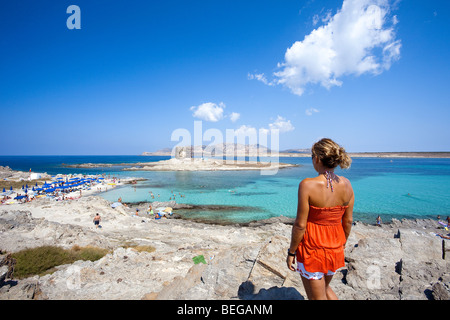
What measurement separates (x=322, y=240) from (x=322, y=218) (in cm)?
25

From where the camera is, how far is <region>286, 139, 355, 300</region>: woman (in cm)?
Answer: 222

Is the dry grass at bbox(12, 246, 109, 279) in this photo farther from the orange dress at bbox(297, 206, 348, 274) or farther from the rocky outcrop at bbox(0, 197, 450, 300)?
the orange dress at bbox(297, 206, 348, 274)

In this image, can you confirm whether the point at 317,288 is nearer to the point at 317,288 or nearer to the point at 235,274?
the point at 317,288

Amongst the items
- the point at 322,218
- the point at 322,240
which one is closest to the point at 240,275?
the point at 322,240

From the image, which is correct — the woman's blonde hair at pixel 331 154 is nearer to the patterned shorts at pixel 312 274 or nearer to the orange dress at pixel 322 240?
the orange dress at pixel 322 240

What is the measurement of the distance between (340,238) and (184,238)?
39.3 ft

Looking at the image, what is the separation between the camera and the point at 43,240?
9102mm

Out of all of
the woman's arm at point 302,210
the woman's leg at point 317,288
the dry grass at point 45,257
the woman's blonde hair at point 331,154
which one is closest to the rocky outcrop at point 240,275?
the dry grass at point 45,257

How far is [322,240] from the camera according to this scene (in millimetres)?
2279

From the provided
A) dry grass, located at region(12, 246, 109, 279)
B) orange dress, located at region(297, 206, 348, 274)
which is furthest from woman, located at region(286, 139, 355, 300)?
dry grass, located at region(12, 246, 109, 279)

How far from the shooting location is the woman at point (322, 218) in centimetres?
222

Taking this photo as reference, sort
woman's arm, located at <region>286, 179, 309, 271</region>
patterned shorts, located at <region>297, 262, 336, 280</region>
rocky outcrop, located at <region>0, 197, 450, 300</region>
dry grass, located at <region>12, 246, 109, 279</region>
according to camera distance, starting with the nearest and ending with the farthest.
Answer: woman's arm, located at <region>286, 179, 309, 271</region> → patterned shorts, located at <region>297, 262, 336, 280</region> → rocky outcrop, located at <region>0, 197, 450, 300</region> → dry grass, located at <region>12, 246, 109, 279</region>
